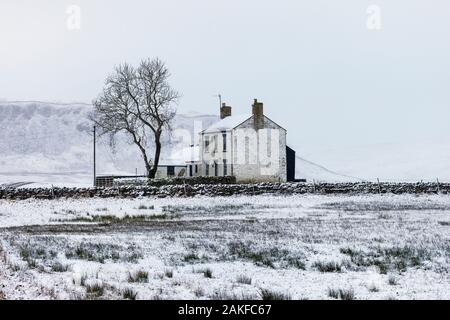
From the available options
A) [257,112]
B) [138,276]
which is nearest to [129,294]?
[138,276]

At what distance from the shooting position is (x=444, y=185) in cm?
5459

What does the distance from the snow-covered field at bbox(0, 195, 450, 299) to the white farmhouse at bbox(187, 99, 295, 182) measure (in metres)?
43.3

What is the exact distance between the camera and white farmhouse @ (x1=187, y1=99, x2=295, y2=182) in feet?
243

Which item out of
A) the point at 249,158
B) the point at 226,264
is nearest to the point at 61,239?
the point at 226,264

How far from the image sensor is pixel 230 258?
1627 cm

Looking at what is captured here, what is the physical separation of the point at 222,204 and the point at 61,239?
23997 millimetres

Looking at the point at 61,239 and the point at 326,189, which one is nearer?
the point at 61,239

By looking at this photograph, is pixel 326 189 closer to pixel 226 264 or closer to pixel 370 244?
pixel 370 244

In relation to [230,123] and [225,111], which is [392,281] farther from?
[225,111]

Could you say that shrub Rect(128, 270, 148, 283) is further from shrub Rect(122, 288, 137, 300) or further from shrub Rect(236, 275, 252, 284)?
shrub Rect(236, 275, 252, 284)

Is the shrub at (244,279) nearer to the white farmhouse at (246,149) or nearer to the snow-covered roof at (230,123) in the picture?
the white farmhouse at (246,149)

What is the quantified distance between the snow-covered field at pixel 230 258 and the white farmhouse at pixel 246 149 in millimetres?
43335

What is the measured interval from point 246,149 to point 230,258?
58.3 meters
